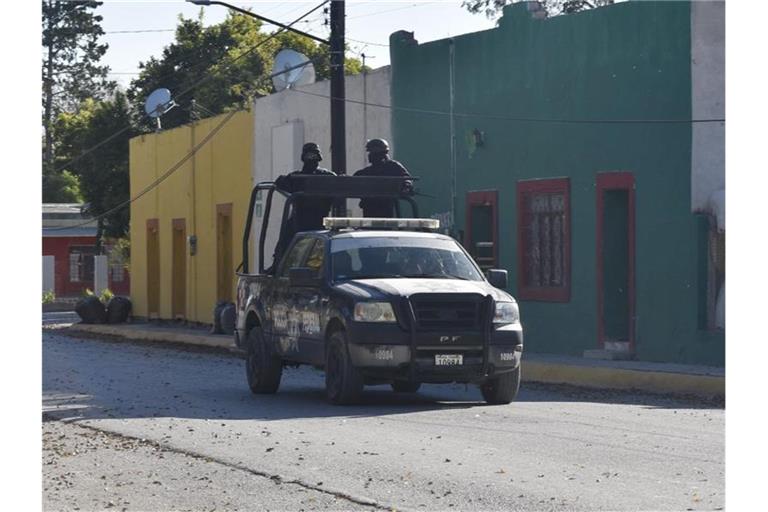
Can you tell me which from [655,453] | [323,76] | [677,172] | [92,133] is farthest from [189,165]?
[655,453]

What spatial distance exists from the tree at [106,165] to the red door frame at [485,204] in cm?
2726

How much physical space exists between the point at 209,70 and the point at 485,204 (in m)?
30.5

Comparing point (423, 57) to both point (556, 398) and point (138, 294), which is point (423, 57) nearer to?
point (556, 398)

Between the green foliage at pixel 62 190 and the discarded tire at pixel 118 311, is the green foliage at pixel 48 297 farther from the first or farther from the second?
the green foliage at pixel 62 190

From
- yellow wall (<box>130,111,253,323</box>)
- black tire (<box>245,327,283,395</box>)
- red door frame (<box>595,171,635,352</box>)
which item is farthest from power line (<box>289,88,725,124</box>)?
black tire (<box>245,327,283,395</box>)

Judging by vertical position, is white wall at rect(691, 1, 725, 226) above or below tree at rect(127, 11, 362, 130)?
below

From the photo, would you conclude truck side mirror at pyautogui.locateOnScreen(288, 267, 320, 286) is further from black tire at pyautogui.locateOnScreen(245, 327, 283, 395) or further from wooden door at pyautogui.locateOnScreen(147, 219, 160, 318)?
wooden door at pyautogui.locateOnScreen(147, 219, 160, 318)

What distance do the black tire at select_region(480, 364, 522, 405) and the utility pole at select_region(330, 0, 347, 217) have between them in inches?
428

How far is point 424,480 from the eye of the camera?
11.1 m

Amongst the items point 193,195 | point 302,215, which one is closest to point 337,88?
point 302,215

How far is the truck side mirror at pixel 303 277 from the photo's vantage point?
17.5 meters

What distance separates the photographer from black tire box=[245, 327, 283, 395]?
18.7 meters

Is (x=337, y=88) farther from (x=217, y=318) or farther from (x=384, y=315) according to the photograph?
(x=384, y=315)

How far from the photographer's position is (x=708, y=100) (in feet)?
78.8
